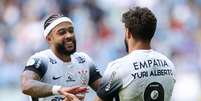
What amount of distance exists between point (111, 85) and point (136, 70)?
256 millimetres

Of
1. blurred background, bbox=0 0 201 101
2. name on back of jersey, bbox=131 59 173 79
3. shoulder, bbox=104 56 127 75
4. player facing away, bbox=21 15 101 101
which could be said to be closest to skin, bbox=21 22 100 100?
player facing away, bbox=21 15 101 101

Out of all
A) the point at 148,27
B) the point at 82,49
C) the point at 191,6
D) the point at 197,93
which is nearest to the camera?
the point at 148,27

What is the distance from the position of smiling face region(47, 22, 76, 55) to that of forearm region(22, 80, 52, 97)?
463 mm

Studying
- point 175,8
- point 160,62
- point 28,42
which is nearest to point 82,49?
point 28,42

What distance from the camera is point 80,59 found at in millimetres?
8430

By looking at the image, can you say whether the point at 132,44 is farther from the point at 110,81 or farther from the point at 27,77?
the point at 27,77

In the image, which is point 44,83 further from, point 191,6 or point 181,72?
point 191,6

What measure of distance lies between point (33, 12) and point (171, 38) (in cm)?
322

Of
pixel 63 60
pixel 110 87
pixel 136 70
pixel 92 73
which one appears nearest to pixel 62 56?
pixel 63 60

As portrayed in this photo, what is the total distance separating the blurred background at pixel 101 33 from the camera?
15688 mm

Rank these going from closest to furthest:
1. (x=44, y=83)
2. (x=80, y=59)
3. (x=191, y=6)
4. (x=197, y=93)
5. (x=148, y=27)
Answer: (x=148, y=27)
(x=44, y=83)
(x=80, y=59)
(x=197, y=93)
(x=191, y=6)

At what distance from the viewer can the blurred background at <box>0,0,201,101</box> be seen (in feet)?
51.5

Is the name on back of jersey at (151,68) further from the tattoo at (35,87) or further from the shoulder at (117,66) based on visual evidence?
the tattoo at (35,87)

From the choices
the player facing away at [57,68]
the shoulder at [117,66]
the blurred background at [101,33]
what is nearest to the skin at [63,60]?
the player facing away at [57,68]
